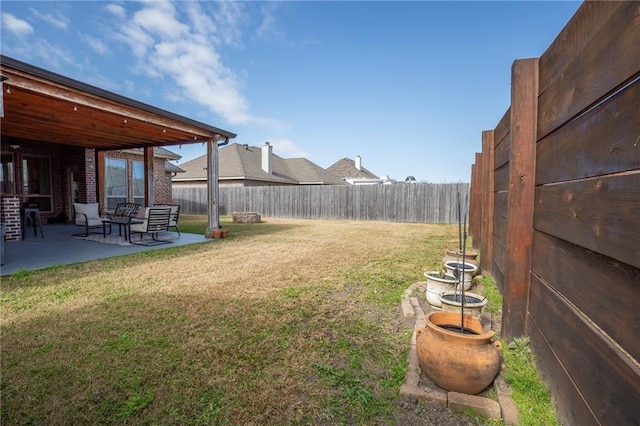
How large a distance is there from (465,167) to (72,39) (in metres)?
13.6

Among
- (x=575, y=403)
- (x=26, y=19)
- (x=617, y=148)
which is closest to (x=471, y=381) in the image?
(x=575, y=403)

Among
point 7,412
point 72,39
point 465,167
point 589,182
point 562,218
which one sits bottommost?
point 7,412

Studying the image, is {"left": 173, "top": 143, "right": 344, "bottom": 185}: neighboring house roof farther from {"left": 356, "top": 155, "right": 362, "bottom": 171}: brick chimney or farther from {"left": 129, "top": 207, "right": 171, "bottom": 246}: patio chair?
{"left": 129, "top": 207, "right": 171, "bottom": 246}: patio chair

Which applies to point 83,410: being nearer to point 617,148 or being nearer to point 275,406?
point 275,406

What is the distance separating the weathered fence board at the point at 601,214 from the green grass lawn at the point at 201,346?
138 centimetres

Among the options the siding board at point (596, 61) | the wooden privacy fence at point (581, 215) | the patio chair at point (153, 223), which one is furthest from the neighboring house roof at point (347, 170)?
the siding board at point (596, 61)

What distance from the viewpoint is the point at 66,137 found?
9.35 meters

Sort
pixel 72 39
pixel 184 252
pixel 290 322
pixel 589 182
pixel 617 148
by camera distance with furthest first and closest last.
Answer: pixel 72 39, pixel 184 252, pixel 290 322, pixel 589 182, pixel 617 148

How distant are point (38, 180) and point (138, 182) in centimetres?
323

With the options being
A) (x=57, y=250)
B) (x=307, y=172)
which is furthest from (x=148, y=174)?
(x=307, y=172)

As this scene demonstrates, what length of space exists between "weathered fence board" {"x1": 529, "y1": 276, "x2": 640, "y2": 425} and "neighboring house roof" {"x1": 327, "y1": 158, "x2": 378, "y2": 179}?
32.1 m

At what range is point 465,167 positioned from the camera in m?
10.8

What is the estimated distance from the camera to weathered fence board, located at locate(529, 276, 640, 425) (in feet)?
3.41

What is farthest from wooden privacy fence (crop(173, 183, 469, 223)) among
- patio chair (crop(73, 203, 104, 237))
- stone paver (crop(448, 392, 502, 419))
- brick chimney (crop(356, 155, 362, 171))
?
brick chimney (crop(356, 155, 362, 171))
